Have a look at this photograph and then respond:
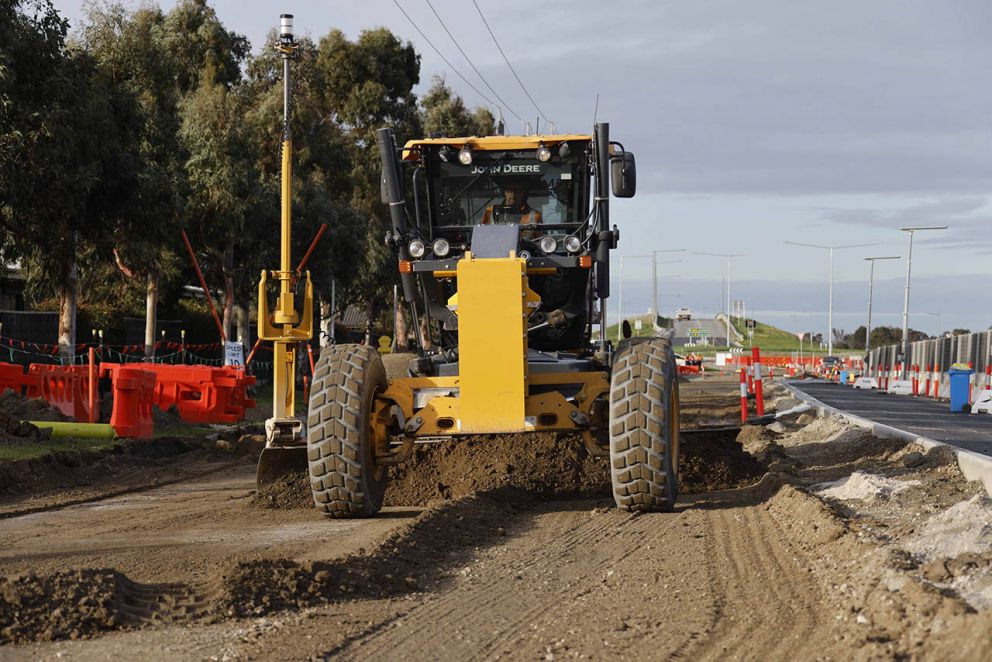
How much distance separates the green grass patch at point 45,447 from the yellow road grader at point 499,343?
14.6ft

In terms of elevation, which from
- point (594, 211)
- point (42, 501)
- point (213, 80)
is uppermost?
point (213, 80)

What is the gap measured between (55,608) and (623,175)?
6.58 metres

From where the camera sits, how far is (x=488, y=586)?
717cm

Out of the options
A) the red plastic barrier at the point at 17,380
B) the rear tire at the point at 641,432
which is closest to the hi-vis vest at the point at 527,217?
the rear tire at the point at 641,432

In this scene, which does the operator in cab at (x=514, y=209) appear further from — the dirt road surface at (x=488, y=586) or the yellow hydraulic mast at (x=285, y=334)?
the dirt road surface at (x=488, y=586)

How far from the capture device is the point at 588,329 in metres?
12.0

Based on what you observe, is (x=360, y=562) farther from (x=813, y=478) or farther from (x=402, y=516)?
(x=813, y=478)

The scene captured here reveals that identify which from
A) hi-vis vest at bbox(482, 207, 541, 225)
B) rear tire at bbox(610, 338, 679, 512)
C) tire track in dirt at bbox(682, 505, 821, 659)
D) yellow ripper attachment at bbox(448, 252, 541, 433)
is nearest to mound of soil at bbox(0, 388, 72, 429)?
hi-vis vest at bbox(482, 207, 541, 225)

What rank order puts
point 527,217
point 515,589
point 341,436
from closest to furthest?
point 515,589, point 341,436, point 527,217

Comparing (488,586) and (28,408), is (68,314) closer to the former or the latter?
(28,408)

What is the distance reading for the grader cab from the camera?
32.3 ft

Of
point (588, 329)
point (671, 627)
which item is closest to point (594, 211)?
point (588, 329)

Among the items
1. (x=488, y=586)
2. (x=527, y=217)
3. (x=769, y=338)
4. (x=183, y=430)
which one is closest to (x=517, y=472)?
(x=527, y=217)

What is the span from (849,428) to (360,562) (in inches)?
519
